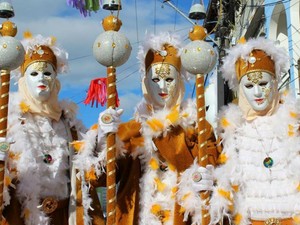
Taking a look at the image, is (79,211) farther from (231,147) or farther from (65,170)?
(231,147)

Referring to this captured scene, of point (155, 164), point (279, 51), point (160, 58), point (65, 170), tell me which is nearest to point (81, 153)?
point (65, 170)

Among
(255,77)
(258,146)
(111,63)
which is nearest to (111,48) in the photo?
(111,63)

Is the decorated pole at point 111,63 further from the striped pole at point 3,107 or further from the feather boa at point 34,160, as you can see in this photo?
the striped pole at point 3,107

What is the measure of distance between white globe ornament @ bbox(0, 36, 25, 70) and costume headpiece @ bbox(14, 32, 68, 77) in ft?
1.66

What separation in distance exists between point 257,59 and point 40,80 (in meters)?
1.85

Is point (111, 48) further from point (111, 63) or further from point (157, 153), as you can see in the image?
point (157, 153)

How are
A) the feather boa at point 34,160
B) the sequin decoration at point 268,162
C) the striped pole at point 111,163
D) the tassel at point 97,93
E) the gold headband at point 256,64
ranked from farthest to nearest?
the tassel at point 97,93 < the gold headband at point 256,64 < the feather boa at point 34,160 < the sequin decoration at point 268,162 < the striped pole at point 111,163

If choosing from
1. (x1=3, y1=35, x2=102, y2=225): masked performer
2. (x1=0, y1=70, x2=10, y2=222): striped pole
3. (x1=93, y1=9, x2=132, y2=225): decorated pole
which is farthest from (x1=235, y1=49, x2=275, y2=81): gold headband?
(x1=0, y1=70, x2=10, y2=222): striped pole

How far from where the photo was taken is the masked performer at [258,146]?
4.25 m

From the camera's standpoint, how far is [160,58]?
4789 millimetres

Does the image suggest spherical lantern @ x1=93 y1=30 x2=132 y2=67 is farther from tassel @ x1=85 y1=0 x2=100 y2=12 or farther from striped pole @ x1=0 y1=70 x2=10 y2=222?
striped pole @ x1=0 y1=70 x2=10 y2=222

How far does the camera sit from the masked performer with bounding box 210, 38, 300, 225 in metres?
4.25

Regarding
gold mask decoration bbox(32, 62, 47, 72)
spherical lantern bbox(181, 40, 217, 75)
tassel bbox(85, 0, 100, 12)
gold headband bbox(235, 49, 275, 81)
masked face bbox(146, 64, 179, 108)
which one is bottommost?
masked face bbox(146, 64, 179, 108)

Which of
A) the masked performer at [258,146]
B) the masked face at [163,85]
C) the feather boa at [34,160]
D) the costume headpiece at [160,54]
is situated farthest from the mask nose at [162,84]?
the feather boa at [34,160]
